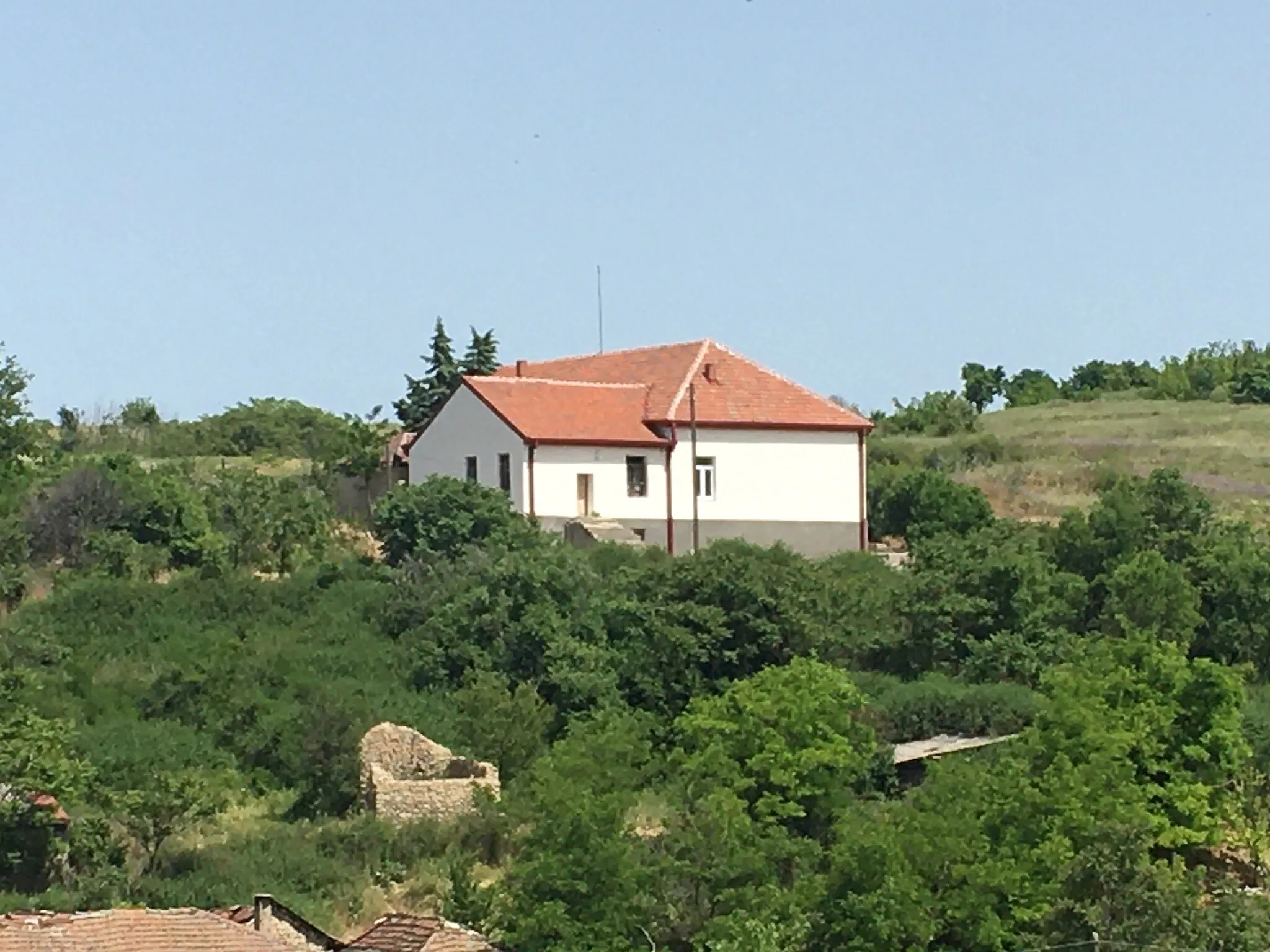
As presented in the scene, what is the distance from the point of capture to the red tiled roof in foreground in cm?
4503

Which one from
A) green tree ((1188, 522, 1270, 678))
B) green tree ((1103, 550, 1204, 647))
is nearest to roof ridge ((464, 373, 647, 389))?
green tree ((1103, 550, 1204, 647))

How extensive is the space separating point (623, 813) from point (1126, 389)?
68.2 m

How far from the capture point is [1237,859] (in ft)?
104

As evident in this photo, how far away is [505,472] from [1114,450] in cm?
3103

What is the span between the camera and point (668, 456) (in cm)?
4538

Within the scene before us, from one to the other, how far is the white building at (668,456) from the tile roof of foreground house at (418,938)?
1794 cm

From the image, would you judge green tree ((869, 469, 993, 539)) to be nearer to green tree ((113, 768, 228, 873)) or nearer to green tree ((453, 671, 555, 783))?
green tree ((453, 671, 555, 783))

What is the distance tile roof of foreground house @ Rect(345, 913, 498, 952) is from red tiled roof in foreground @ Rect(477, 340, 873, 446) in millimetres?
18243

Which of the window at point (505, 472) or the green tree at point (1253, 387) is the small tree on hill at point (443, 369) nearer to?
the window at point (505, 472)

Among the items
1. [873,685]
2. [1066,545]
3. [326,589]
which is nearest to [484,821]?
[873,685]

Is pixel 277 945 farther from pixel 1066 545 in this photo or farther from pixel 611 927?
pixel 1066 545

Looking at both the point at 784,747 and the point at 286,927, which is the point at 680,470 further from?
the point at 286,927

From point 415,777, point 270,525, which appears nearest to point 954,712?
point 415,777

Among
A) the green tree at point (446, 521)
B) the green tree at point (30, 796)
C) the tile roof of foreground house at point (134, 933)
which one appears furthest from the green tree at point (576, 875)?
the green tree at point (446, 521)
